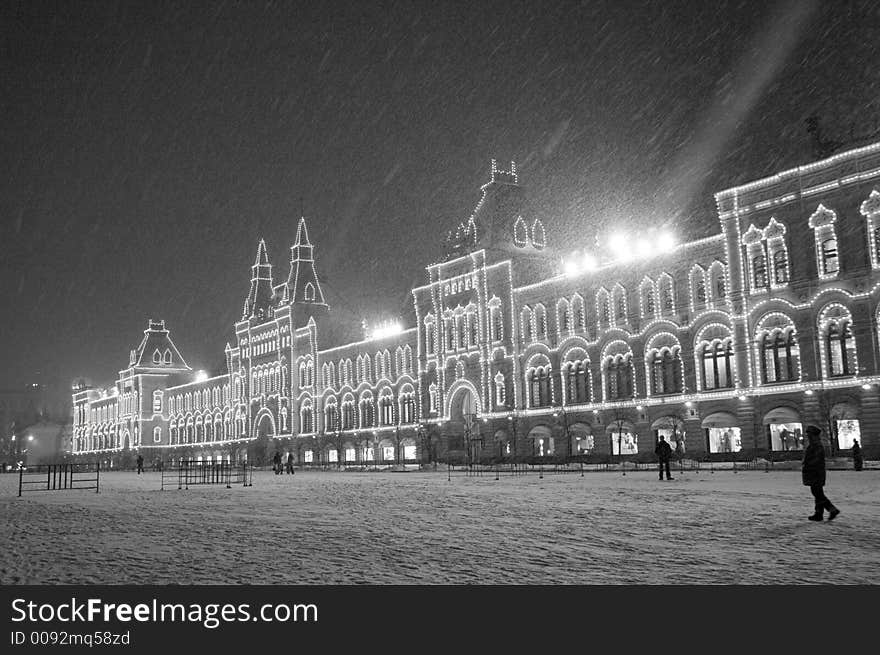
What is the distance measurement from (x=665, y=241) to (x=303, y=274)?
51597 millimetres

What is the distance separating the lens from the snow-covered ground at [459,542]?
8852 mm

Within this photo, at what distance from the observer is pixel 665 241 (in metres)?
51.7

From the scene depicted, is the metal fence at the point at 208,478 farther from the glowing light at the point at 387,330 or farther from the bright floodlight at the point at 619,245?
the glowing light at the point at 387,330

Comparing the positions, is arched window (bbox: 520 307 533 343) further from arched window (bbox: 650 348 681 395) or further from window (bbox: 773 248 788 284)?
window (bbox: 773 248 788 284)

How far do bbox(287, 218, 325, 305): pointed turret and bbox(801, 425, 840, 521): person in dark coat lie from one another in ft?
268

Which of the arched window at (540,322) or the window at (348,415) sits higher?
the arched window at (540,322)

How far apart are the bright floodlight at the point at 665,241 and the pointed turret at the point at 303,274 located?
162ft

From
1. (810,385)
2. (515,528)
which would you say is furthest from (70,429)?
(515,528)

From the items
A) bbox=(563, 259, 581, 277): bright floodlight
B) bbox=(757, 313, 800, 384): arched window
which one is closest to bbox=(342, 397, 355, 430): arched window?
bbox=(563, 259, 581, 277): bright floodlight

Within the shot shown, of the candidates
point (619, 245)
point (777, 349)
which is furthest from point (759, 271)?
point (619, 245)

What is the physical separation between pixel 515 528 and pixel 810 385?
1299 inches

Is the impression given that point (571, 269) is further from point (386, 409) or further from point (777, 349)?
point (386, 409)

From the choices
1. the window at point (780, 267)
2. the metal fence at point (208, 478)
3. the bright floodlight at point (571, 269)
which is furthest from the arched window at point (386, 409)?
the window at point (780, 267)

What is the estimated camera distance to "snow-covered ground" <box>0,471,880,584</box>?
8852mm
